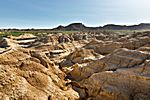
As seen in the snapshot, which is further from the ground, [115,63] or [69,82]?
[115,63]

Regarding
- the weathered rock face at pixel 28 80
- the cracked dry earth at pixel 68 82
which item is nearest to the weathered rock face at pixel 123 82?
the cracked dry earth at pixel 68 82

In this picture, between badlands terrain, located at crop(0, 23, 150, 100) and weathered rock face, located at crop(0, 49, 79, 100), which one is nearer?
weathered rock face, located at crop(0, 49, 79, 100)

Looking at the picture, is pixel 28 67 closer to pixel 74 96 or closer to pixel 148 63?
pixel 74 96

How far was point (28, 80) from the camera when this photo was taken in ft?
32.8

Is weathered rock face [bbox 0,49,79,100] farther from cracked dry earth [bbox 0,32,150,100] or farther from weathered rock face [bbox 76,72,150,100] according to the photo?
weathered rock face [bbox 76,72,150,100]

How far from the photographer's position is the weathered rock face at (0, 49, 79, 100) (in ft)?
29.5

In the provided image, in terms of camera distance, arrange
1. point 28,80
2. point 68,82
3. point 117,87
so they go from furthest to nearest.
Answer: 1. point 68,82
2. point 117,87
3. point 28,80

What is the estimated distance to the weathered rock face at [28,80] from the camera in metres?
9.00

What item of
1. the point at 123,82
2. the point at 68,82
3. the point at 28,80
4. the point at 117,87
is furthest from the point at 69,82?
the point at 28,80

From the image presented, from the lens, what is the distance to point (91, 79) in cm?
1175

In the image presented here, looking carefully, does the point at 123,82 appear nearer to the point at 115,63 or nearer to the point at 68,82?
the point at 115,63

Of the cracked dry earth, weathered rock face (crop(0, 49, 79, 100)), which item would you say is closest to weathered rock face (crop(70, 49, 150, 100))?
the cracked dry earth

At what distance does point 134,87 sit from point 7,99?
16.9 ft

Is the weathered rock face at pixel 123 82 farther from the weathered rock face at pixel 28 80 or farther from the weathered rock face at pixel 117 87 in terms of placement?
the weathered rock face at pixel 28 80
